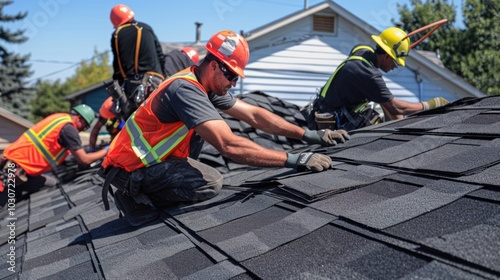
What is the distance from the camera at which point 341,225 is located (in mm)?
2078

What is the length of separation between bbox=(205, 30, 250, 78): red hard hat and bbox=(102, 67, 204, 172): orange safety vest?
0.24 metres

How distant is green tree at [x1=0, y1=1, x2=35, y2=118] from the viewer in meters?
28.4

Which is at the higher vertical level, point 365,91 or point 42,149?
point 365,91

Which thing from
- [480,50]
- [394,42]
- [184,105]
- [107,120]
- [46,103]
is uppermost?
[394,42]

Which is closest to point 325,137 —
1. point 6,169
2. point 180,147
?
point 180,147

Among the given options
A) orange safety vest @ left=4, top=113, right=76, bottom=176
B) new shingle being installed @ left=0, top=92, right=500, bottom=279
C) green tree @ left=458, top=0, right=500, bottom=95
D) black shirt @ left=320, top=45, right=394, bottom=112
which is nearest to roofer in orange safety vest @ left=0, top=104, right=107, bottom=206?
orange safety vest @ left=4, top=113, right=76, bottom=176

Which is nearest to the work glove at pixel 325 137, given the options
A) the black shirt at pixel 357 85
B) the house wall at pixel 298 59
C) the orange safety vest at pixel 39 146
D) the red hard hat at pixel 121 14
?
the black shirt at pixel 357 85

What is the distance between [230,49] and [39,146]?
3988mm

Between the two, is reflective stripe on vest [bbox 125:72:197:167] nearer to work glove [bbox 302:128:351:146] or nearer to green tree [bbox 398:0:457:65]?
work glove [bbox 302:128:351:146]

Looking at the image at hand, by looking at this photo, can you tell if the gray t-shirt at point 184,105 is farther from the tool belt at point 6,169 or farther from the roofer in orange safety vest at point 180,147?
the tool belt at point 6,169

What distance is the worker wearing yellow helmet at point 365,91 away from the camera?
16.1 feet

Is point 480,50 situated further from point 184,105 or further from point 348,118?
point 184,105

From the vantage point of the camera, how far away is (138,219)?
10.6 feet

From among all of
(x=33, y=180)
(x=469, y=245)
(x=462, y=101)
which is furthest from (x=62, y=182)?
(x=469, y=245)
